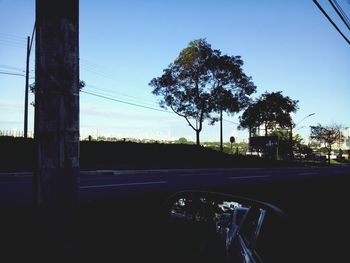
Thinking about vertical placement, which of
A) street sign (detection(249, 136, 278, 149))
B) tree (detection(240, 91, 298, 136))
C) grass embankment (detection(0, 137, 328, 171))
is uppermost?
tree (detection(240, 91, 298, 136))

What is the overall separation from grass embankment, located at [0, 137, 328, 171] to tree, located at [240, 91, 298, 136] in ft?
47.2

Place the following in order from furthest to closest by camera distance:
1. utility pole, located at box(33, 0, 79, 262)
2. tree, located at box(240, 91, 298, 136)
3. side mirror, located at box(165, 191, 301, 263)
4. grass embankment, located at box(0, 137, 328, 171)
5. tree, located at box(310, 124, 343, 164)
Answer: tree, located at box(310, 124, 343, 164) → tree, located at box(240, 91, 298, 136) → grass embankment, located at box(0, 137, 328, 171) → utility pole, located at box(33, 0, 79, 262) → side mirror, located at box(165, 191, 301, 263)

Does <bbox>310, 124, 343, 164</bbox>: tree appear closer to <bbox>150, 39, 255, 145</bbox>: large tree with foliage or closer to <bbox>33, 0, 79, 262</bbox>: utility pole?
<bbox>150, 39, 255, 145</bbox>: large tree with foliage

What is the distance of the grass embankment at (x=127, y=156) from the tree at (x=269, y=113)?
47.2 ft

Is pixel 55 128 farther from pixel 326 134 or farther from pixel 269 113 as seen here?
pixel 326 134

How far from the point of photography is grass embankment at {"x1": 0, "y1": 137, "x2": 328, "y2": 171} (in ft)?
64.8

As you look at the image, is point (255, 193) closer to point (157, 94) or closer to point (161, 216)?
point (161, 216)

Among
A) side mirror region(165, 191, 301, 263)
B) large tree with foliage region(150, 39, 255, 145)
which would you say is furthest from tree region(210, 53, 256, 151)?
side mirror region(165, 191, 301, 263)

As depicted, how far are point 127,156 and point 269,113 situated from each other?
32464 mm

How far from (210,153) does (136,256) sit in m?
30.4

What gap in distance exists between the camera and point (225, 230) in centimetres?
225

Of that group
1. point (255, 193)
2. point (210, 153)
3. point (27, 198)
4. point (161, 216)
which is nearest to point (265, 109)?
point (210, 153)

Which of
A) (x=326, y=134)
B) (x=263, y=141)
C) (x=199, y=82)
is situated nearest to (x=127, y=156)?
(x=199, y=82)

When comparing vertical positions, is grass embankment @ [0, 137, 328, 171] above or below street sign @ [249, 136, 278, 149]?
below
